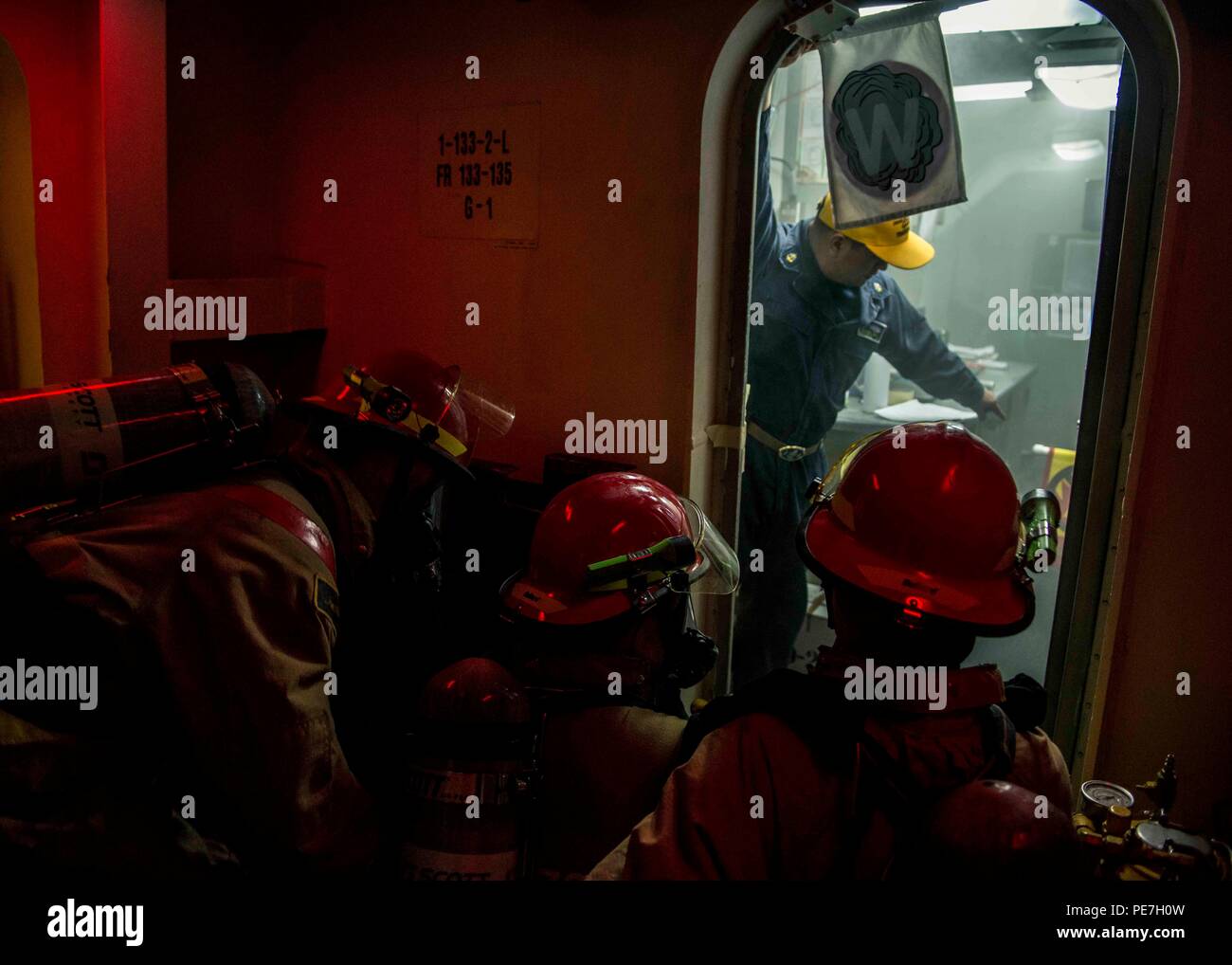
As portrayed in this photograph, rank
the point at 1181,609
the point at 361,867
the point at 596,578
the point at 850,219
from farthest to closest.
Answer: the point at 850,219
the point at 1181,609
the point at 361,867
the point at 596,578

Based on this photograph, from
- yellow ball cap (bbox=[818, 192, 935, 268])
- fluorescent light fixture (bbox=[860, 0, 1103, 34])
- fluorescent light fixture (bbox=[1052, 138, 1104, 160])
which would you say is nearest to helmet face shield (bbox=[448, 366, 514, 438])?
yellow ball cap (bbox=[818, 192, 935, 268])

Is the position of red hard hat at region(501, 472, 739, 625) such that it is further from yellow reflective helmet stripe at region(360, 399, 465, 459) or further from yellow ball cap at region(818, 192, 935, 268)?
yellow ball cap at region(818, 192, 935, 268)

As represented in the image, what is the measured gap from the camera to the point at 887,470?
1.75 meters

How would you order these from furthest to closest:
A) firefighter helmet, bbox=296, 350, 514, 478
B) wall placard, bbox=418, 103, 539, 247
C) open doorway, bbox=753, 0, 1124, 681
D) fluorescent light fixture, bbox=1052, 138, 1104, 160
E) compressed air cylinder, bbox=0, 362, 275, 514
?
fluorescent light fixture, bbox=1052, 138, 1104, 160, open doorway, bbox=753, 0, 1124, 681, wall placard, bbox=418, 103, 539, 247, firefighter helmet, bbox=296, 350, 514, 478, compressed air cylinder, bbox=0, 362, 275, 514

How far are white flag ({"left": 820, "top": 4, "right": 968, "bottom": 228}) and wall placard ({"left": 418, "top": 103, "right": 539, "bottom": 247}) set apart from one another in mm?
1073

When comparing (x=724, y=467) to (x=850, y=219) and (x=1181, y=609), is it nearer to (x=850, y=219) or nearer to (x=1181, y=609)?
(x=850, y=219)

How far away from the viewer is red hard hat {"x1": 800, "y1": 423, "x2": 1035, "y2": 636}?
1.66 m

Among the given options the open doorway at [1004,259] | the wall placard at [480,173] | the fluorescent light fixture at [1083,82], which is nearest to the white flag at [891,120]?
the wall placard at [480,173]

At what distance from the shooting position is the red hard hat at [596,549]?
6.91 feet

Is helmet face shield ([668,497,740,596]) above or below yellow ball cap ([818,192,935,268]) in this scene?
below

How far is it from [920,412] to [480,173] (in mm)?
3208

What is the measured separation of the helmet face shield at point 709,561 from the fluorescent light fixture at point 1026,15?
2.40 m
